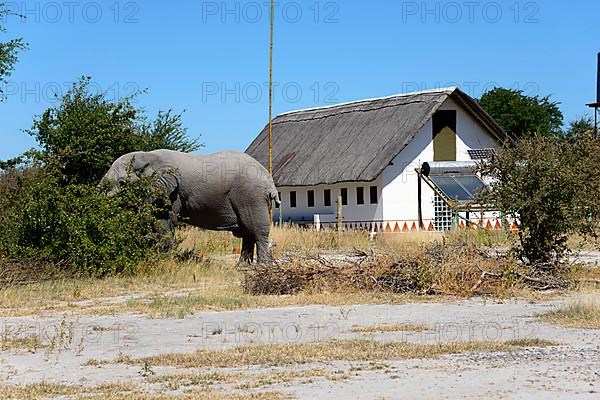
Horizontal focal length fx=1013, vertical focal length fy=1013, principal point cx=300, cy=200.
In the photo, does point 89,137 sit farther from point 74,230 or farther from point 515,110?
point 515,110

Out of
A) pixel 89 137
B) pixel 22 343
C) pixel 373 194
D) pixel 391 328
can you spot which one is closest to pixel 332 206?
pixel 373 194

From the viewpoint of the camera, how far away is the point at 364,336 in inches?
516

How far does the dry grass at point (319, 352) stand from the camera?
1102 centimetres

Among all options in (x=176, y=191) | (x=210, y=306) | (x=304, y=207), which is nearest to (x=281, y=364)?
(x=210, y=306)

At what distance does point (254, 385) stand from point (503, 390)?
2.33m

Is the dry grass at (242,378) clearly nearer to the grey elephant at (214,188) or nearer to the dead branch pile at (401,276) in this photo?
Result: the dead branch pile at (401,276)

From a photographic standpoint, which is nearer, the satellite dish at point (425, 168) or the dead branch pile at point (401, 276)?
the dead branch pile at point (401, 276)

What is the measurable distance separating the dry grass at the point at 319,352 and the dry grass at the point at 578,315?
1890 mm

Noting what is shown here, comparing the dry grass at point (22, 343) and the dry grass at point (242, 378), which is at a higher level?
the dry grass at point (22, 343)

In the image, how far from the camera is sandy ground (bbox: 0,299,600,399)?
9523 millimetres

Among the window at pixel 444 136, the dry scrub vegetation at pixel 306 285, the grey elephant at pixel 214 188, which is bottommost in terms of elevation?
the dry scrub vegetation at pixel 306 285

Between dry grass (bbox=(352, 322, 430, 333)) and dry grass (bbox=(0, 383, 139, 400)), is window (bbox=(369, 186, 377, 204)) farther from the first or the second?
dry grass (bbox=(0, 383, 139, 400))

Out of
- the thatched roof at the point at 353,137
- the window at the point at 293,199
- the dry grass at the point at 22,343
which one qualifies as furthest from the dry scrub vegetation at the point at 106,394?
the window at the point at 293,199

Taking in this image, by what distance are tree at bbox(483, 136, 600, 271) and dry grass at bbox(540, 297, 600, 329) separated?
173 inches
